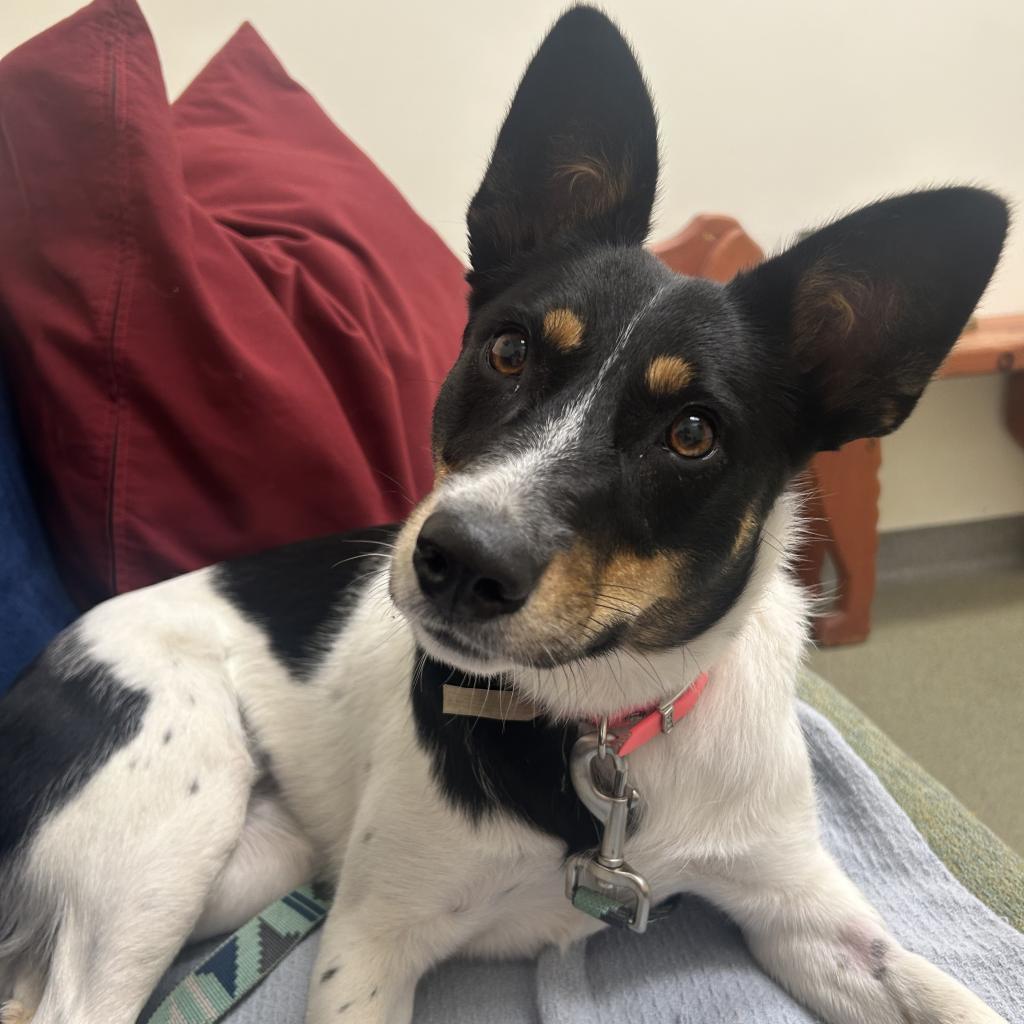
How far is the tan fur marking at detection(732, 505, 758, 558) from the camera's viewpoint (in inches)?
36.4

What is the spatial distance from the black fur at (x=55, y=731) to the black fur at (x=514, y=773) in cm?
48

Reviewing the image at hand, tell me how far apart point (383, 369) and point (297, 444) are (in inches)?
10.7

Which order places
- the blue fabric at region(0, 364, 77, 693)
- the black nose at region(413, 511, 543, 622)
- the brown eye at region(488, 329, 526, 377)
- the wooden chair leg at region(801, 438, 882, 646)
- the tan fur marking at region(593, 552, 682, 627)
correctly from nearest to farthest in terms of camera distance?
the black nose at region(413, 511, 543, 622) < the tan fur marking at region(593, 552, 682, 627) < the brown eye at region(488, 329, 526, 377) < the blue fabric at region(0, 364, 77, 693) < the wooden chair leg at region(801, 438, 882, 646)

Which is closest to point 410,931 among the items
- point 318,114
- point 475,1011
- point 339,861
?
point 475,1011

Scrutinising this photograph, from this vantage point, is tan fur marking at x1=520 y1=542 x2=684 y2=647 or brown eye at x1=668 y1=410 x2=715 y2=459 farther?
brown eye at x1=668 y1=410 x2=715 y2=459

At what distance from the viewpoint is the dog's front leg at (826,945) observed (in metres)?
1.00

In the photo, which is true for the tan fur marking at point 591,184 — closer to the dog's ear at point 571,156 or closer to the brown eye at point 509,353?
the dog's ear at point 571,156

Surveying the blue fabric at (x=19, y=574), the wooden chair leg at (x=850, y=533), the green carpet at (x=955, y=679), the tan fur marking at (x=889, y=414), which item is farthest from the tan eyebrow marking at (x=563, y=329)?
the green carpet at (x=955, y=679)

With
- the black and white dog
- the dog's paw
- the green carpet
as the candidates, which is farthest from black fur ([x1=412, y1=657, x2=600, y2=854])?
the green carpet

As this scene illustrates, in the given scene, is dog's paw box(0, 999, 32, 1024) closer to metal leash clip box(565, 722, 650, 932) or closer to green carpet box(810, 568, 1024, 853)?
metal leash clip box(565, 722, 650, 932)

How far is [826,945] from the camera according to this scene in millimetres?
1056

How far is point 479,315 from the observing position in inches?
41.1

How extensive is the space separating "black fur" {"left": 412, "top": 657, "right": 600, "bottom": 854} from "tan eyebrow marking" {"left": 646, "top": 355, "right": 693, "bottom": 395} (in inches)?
16.2

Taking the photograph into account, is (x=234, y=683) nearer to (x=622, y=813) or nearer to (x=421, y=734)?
(x=421, y=734)
